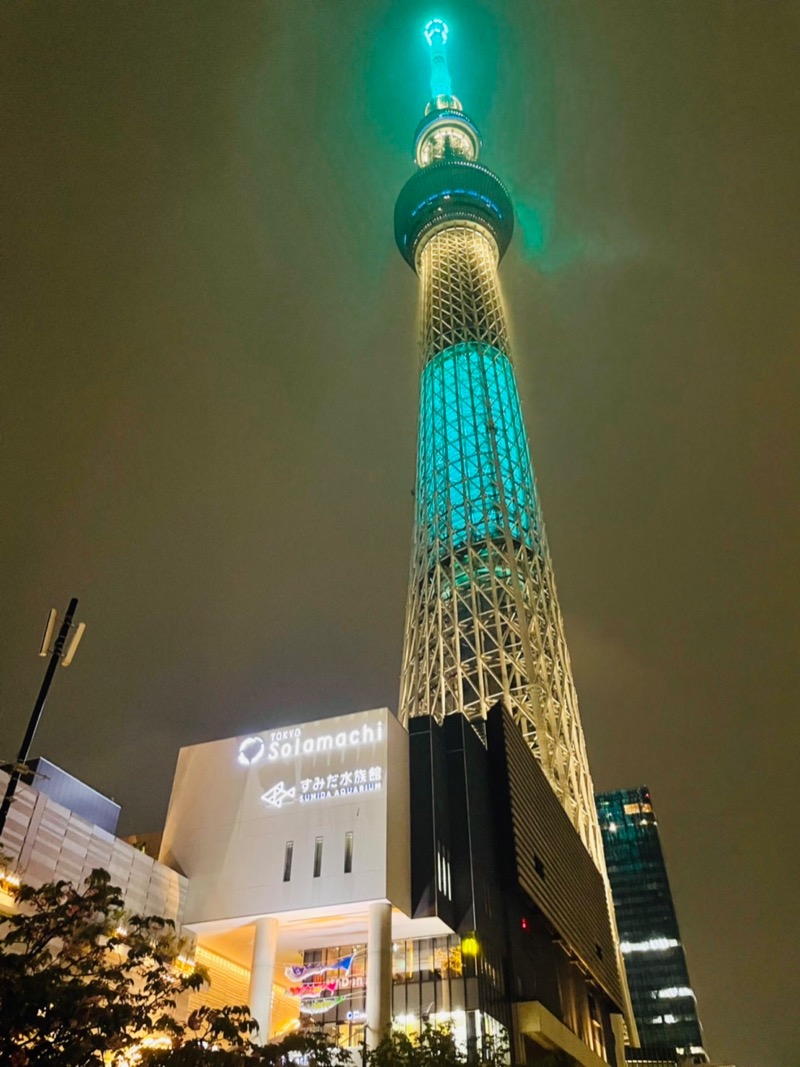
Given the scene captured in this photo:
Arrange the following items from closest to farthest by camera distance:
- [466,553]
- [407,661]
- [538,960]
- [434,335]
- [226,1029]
Answer: [226,1029], [538,960], [407,661], [466,553], [434,335]

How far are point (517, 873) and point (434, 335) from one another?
2222 inches

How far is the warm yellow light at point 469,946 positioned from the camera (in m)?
30.6

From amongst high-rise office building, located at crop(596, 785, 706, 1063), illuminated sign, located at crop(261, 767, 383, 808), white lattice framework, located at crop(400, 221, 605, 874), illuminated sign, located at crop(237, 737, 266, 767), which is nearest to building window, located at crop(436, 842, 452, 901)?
illuminated sign, located at crop(261, 767, 383, 808)

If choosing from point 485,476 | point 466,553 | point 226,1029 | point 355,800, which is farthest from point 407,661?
point 226,1029

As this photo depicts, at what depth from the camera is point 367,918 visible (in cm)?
3030

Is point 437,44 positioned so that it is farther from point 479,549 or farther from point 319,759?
point 319,759

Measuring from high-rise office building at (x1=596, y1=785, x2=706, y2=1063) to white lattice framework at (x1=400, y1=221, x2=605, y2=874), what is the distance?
85.0 m

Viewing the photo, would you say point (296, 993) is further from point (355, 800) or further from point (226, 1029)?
point (226, 1029)

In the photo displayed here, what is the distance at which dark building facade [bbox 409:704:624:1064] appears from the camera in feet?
101

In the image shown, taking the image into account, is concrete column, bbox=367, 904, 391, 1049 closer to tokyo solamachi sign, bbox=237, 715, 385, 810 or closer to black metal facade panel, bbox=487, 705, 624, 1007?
tokyo solamachi sign, bbox=237, 715, 385, 810

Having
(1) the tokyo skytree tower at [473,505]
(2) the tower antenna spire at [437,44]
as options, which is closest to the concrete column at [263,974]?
(1) the tokyo skytree tower at [473,505]

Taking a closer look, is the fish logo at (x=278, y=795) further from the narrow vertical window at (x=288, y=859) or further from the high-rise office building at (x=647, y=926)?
the high-rise office building at (x=647, y=926)

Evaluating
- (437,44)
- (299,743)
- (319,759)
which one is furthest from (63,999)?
(437,44)

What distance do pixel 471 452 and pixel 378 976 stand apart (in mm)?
50131
